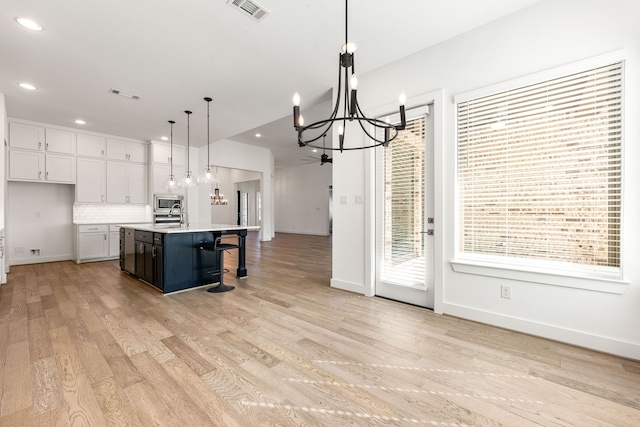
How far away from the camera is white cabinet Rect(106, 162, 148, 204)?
6.36 meters

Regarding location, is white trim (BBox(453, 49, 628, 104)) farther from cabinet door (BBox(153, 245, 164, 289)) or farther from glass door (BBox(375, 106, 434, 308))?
cabinet door (BBox(153, 245, 164, 289))

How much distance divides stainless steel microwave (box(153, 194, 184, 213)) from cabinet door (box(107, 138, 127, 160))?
1123 millimetres

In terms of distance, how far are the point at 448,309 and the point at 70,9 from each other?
14.7ft

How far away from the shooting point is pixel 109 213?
6633mm

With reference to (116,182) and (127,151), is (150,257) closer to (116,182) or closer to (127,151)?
(116,182)

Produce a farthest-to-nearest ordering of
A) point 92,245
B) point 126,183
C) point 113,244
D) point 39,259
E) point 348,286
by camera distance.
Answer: point 126,183, point 113,244, point 92,245, point 39,259, point 348,286

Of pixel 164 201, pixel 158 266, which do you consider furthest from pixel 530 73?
pixel 164 201

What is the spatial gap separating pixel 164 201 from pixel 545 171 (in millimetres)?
7391

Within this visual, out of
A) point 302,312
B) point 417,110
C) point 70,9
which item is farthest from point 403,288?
point 70,9

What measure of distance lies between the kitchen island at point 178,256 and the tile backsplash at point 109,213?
2769 millimetres

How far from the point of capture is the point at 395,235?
3.49 meters

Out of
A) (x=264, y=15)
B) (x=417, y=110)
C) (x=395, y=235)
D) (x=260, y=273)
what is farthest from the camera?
(x=260, y=273)

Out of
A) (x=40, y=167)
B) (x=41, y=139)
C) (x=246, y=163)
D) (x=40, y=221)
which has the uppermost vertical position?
(x=246, y=163)

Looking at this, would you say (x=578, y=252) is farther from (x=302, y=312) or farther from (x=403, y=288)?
(x=302, y=312)
